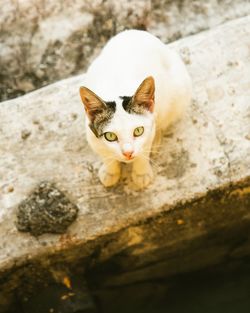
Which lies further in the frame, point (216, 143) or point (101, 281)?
point (101, 281)

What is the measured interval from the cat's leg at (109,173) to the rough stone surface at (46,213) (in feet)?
0.65

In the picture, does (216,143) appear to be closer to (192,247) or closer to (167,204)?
(167,204)

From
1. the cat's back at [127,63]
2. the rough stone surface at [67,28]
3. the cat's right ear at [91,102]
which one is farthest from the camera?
the rough stone surface at [67,28]

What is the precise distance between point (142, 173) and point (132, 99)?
56 cm

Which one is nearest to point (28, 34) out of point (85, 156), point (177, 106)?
point (85, 156)

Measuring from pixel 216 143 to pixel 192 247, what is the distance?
64 cm

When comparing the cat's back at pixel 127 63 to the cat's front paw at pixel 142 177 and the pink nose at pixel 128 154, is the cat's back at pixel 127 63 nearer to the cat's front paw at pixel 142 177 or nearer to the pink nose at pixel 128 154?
the pink nose at pixel 128 154

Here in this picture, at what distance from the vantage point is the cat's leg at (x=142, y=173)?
2.40 m

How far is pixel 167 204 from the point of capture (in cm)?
248

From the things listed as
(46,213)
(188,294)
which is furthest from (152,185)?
(188,294)

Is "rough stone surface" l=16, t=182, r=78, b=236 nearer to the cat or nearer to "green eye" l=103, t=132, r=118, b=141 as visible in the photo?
the cat

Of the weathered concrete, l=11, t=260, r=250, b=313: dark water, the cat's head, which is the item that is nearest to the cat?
the cat's head

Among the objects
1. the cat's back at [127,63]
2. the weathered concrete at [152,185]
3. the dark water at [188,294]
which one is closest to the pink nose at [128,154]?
the cat's back at [127,63]

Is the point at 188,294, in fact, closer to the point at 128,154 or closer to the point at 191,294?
the point at 191,294
